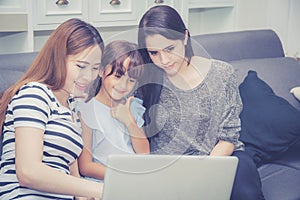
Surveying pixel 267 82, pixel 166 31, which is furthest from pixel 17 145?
pixel 267 82

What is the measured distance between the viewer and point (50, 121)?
1383mm

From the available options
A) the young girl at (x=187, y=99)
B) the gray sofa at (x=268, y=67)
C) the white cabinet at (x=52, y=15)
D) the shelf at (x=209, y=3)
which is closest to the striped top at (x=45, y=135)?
the young girl at (x=187, y=99)

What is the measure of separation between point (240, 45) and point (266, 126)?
20.8 inches

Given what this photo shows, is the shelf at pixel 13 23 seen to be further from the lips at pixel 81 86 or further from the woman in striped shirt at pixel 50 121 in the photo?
the lips at pixel 81 86

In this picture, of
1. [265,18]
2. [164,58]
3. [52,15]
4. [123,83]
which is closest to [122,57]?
[123,83]

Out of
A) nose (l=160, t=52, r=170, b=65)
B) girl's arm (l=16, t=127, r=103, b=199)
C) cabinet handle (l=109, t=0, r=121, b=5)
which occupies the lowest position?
girl's arm (l=16, t=127, r=103, b=199)

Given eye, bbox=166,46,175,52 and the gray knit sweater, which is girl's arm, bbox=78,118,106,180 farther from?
eye, bbox=166,46,175,52

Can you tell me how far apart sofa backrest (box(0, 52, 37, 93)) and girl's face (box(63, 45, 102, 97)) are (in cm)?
28

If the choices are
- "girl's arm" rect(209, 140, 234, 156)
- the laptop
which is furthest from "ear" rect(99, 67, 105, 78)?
"girl's arm" rect(209, 140, 234, 156)

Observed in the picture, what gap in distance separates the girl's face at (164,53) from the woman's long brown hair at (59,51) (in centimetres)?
14

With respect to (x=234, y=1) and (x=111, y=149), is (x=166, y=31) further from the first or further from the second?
(x=234, y=1)

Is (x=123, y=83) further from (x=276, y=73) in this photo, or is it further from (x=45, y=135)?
(x=276, y=73)

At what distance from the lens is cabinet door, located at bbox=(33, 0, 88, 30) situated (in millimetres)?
2303

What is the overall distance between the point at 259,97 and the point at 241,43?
1.36 ft
